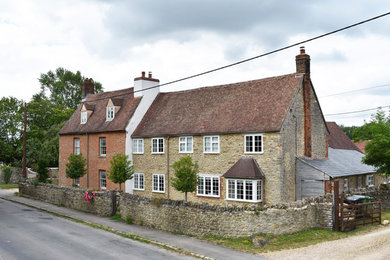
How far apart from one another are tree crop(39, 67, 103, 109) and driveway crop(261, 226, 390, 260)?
6182cm

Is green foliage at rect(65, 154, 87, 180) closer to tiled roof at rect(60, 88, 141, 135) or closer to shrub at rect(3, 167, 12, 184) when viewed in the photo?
tiled roof at rect(60, 88, 141, 135)

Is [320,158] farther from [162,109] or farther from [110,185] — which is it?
[110,185]

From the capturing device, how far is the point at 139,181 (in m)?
31.0

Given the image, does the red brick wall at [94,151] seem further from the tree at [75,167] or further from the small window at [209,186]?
the small window at [209,186]

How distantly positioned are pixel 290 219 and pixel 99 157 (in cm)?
2183

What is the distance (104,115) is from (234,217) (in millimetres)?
22679

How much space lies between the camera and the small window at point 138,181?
3080cm

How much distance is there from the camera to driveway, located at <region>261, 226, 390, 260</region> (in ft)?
45.5

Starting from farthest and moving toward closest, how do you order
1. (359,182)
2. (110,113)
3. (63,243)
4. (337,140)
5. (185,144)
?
(337,140) → (110,113) → (359,182) → (185,144) → (63,243)

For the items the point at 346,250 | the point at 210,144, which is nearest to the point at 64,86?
the point at 210,144

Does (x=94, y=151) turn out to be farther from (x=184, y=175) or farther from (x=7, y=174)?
(x=7, y=174)

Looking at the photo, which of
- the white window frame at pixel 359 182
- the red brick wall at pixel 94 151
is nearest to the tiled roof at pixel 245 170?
the red brick wall at pixel 94 151

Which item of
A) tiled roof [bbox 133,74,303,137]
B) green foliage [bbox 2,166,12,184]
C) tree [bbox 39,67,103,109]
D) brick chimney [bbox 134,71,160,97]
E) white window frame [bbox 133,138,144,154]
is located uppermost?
tree [bbox 39,67,103,109]

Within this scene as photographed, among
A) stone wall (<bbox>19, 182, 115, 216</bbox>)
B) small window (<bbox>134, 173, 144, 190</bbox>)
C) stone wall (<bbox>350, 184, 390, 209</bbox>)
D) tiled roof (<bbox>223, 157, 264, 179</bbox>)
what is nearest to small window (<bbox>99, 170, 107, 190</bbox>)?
small window (<bbox>134, 173, 144, 190</bbox>)
